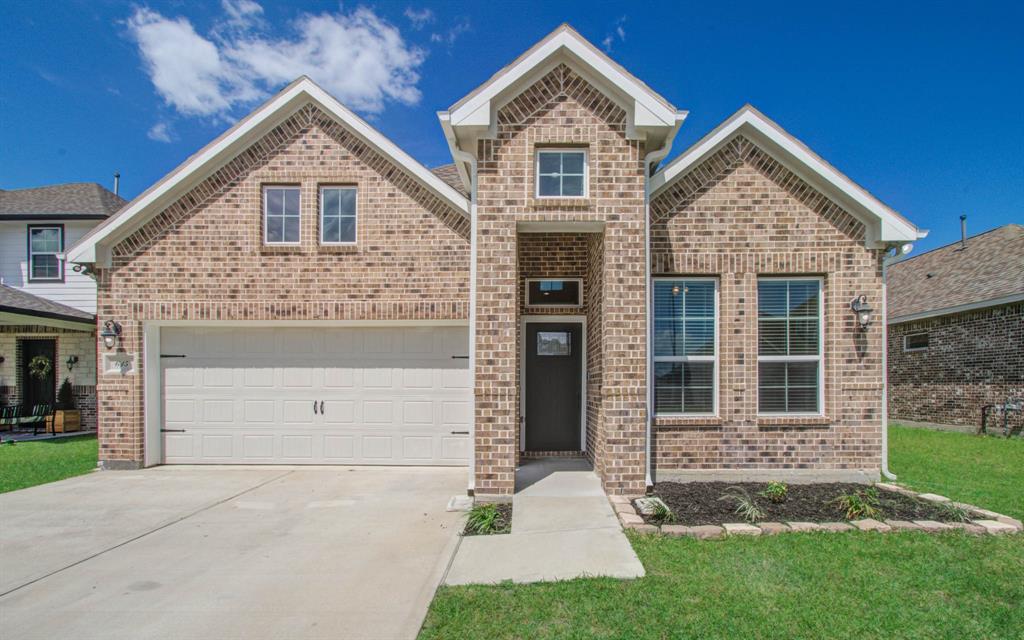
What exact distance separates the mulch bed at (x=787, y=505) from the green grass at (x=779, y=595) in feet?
1.77

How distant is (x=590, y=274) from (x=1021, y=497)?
235 inches

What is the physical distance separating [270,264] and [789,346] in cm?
781

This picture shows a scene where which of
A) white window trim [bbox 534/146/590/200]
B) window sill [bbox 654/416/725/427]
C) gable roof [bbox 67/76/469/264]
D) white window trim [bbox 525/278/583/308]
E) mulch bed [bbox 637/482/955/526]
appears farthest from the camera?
white window trim [bbox 525/278/583/308]

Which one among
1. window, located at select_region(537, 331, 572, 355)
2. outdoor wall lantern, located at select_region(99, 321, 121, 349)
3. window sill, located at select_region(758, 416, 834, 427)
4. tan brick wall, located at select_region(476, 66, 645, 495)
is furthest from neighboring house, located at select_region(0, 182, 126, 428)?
window sill, located at select_region(758, 416, 834, 427)

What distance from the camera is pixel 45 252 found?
1370cm

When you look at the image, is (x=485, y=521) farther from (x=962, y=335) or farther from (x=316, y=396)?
(x=962, y=335)

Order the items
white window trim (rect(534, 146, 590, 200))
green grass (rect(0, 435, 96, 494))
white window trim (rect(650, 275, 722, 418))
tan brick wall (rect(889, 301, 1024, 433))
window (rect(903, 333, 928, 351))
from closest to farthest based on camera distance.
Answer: white window trim (rect(534, 146, 590, 200)) → white window trim (rect(650, 275, 722, 418)) → green grass (rect(0, 435, 96, 494)) → tan brick wall (rect(889, 301, 1024, 433)) → window (rect(903, 333, 928, 351))

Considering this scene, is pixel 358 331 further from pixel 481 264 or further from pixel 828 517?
pixel 828 517

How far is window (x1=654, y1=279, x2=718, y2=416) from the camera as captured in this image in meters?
7.55

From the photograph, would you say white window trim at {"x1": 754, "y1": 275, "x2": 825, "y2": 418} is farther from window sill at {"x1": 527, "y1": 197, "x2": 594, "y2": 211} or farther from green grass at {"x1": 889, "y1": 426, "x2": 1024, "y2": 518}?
window sill at {"x1": 527, "y1": 197, "x2": 594, "y2": 211}

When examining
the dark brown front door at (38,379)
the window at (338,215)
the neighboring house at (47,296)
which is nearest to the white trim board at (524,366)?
the window at (338,215)

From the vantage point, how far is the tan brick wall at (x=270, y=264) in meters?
8.46

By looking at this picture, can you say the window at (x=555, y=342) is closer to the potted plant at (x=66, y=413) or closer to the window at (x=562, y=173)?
the window at (x=562, y=173)

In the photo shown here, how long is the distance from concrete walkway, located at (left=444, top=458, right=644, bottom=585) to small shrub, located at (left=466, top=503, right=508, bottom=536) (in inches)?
5.7
